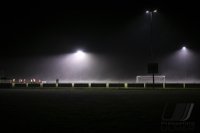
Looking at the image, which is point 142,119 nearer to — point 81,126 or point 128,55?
point 81,126

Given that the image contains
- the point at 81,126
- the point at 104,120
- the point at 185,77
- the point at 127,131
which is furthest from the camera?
the point at 185,77

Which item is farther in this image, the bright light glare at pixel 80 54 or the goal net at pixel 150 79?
the bright light glare at pixel 80 54

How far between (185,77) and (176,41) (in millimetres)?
6342

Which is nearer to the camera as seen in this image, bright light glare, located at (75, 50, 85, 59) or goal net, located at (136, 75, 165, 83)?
goal net, located at (136, 75, 165, 83)

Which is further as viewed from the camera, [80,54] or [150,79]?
[80,54]

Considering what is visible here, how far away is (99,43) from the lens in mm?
54375

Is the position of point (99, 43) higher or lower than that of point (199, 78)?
higher

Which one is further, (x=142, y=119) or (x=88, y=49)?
(x=88, y=49)

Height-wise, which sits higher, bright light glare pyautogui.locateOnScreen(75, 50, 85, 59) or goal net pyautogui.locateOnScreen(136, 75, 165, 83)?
bright light glare pyautogui.locateOnScreen(75, 50, 85, 59)

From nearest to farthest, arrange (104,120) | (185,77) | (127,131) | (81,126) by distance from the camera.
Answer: (127,131)
(81,126)
(104,120)
(185,77)

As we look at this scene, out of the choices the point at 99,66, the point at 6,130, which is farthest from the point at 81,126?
the point at 99,66

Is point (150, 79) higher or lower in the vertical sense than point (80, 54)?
lower

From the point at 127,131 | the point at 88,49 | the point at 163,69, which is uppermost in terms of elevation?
the point at 88,49

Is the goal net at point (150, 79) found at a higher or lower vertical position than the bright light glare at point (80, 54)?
lower
